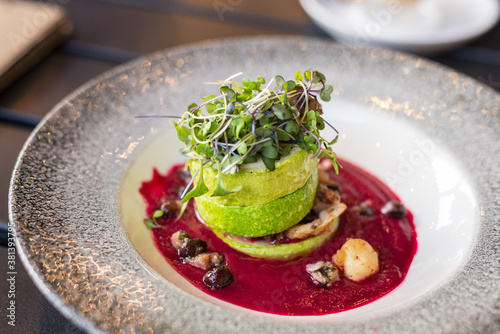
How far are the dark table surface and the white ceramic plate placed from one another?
22 cm

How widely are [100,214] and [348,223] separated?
1330 mm

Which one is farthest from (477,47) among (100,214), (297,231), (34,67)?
(34,67)

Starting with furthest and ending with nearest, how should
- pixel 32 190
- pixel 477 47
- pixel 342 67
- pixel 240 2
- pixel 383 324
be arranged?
1. pixel 240 2
2. pixel 477 47
3. pixel 342 67
4. pixel 32 190
5. pixel 383 324

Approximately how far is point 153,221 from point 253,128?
830 millimetres

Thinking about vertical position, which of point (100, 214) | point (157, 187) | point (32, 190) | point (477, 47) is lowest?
point (477, 47)

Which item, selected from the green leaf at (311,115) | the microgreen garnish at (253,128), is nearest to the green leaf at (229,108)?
the microgreen garnish at (253,128)

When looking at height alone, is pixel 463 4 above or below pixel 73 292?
below

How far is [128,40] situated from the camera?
394cm

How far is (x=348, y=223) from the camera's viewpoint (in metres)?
2.67

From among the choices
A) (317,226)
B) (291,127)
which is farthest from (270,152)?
(317,226)

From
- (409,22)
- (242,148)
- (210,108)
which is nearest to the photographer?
(242,148)

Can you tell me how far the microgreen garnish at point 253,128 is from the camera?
2.18 meters

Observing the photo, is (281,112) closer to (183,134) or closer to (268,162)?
(268,162)

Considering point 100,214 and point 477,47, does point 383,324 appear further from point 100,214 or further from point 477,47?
point 477,47
